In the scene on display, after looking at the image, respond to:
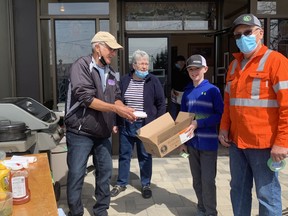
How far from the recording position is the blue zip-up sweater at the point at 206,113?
306 cm

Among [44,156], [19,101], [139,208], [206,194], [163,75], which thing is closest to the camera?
[44,156]

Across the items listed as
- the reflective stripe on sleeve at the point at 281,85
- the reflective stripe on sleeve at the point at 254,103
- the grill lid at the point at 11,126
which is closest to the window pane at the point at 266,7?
the reflective stripe on sleeve at the point at 254,103

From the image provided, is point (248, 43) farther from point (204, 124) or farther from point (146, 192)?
point (146, 192)

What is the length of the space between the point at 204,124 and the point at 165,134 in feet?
1.24

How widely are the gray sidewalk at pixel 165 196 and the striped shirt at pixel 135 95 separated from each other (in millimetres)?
1059

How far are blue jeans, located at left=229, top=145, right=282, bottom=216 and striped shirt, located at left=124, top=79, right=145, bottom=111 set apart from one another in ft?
Result: 5.07

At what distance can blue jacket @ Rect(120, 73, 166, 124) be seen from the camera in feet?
13.4

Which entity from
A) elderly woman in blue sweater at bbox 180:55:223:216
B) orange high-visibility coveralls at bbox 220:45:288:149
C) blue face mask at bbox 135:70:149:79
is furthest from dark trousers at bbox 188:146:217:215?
blue face mask at bbox 135:70:149:79

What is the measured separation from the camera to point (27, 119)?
10.7 ft

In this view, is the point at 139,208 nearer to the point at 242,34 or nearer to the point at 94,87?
the point at 94,87

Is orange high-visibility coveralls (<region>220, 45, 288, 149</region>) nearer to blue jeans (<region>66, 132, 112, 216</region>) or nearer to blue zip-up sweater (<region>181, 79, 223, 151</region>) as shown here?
blue zip-up sweater (<region>181, 79, 223, 151</region>)

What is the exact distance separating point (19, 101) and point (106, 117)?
3.28 ft

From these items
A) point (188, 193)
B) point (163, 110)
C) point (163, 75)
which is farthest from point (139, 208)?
point (163, 75)

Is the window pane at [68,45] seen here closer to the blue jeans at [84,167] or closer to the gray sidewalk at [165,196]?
the gray sidewalk at [165,196]
